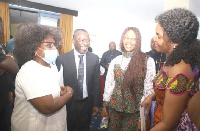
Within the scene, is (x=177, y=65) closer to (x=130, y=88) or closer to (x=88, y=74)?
(x=130, y=88)

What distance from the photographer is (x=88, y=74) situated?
231 cm

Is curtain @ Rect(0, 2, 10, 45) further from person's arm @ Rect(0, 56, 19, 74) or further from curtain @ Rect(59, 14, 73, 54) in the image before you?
person's arm @ Rect(0, 56, 19, 74)

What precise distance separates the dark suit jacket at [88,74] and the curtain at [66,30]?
4.09 metres

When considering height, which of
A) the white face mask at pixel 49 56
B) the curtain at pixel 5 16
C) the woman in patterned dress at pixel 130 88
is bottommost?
the woman in patterned dress at pixel 130 88

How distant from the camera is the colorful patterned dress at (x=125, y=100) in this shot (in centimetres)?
178

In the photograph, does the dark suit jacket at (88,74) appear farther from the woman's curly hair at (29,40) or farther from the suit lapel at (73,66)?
the woman's curly hair at (29,40)

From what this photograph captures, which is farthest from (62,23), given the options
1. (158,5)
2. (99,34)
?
(158,5)

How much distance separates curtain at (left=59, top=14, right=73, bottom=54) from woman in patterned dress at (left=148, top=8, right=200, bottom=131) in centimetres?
548

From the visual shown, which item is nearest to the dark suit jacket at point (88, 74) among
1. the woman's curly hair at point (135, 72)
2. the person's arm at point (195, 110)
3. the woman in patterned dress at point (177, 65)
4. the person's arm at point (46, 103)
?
the woman's curly hair at point (135, 72)

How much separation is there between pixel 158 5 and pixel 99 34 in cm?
279

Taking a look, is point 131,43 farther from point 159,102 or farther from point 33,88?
point 33,88

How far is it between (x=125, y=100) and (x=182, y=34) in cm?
101

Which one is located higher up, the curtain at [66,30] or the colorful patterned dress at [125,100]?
the curtain at [66,30]

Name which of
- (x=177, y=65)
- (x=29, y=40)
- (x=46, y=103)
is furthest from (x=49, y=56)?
(x=177, y=65)
